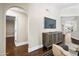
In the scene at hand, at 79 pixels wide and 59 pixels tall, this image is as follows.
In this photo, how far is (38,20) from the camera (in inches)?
77.2

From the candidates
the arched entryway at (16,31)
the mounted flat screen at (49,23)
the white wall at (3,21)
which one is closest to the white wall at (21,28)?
the arched entryway at (16,31)

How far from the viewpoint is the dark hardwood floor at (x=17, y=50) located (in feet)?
6.24

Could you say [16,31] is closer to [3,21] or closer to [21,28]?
[21,28]

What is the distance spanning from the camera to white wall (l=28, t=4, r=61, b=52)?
6.40 ft

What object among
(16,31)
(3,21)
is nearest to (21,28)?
(16,31)

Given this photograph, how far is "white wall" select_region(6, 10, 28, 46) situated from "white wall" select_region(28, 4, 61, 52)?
8 centimetres

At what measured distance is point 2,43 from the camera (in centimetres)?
191

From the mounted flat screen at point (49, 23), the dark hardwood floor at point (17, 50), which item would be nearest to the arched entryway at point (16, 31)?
the dark hardwood floor at point (17, 50)

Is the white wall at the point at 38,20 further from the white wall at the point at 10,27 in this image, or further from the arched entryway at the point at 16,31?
the white wall at the point at 10,27

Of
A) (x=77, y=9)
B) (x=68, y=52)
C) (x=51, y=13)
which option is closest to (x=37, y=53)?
(x=68, y=52)

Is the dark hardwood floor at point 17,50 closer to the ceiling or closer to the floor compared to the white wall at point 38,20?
closer to the floor

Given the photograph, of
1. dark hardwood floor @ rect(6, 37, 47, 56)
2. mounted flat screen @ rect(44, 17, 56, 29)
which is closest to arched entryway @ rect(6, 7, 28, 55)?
dark hardwood floor @ rect(6, 37, 47, 56)

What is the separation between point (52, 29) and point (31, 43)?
44 centimetres

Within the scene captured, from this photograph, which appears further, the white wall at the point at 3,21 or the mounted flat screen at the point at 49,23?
the mounted flat screen at the point at 49,23
